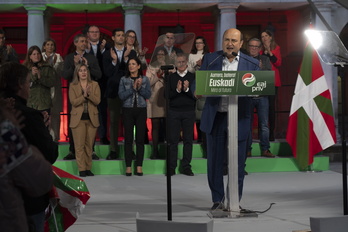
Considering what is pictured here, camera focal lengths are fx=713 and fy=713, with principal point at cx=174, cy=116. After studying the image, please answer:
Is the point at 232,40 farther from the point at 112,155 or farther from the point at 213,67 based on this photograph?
the point at 112,155

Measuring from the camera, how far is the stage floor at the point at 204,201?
261 inches

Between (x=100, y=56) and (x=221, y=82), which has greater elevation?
(x=100, y=56)

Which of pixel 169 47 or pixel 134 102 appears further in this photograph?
pixel 134 102

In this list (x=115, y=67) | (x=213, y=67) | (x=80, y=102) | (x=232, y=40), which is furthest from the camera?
(x=115, y=67)

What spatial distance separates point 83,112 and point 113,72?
83 centimetres

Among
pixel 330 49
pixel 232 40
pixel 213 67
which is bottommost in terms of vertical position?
pixel 213 67

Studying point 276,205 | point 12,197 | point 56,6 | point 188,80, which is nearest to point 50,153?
point 12,197

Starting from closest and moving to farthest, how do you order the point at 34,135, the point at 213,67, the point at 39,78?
the point at 34,135, the point at 213,67, the point at 39,78

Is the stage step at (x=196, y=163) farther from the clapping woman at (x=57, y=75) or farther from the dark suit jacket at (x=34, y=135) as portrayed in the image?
the dark suit jacket at (x=34, y=135)

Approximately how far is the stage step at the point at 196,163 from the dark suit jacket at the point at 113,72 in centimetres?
102

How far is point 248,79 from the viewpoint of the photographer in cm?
655

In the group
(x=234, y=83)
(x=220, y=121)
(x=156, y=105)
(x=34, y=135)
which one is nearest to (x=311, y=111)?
(x=156, y=105)

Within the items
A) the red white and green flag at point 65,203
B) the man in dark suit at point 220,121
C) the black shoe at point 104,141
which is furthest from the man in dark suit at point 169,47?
the red white and green flag at point 65,203

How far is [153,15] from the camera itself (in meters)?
16.8
